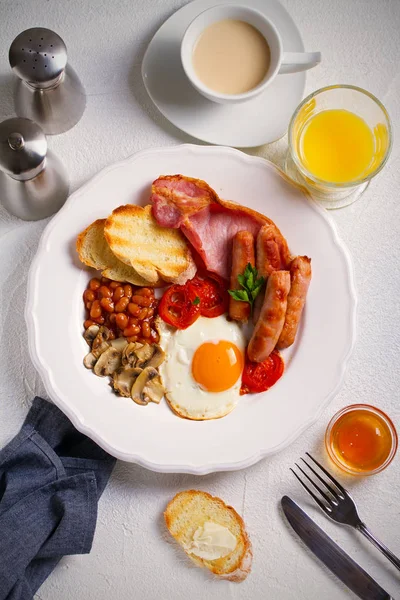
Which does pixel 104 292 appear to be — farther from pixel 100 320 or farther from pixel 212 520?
pixel 212 520

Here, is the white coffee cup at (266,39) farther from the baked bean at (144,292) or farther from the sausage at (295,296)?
the baked bean at (144,292)

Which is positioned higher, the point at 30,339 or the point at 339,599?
the point at 30,339

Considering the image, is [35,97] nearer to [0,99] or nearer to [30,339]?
[0,99]

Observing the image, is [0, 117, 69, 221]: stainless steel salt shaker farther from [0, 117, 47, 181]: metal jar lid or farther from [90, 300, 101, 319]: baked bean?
[90, 300, 101, 319]: baked bean

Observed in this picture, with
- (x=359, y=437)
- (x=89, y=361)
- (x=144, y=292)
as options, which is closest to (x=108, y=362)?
(x=89, y=361)

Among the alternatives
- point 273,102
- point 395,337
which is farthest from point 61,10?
point 395,337

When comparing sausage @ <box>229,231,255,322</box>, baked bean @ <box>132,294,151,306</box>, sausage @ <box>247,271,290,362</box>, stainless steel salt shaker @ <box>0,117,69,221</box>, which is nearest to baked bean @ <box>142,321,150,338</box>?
baked bean @ <box>132,294,151,306</box>

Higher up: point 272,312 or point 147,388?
point 272,312
